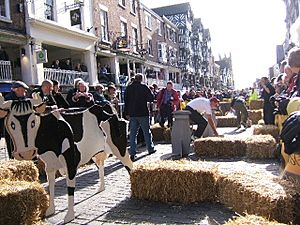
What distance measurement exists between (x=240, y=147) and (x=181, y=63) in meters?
47.0

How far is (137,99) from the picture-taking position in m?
9.68

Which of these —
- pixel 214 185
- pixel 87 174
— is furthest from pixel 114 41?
pixel 214 185

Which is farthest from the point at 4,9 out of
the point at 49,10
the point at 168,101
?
the point at 168,101

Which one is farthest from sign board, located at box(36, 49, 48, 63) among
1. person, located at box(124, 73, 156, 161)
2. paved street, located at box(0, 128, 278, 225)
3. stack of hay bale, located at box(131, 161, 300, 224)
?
stack of hay bale, located at box(131, 161, 300, 224)

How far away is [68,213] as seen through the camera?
4910mm

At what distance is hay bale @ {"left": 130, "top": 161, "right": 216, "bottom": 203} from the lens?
18.0ft

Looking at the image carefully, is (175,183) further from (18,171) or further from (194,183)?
(18,171)

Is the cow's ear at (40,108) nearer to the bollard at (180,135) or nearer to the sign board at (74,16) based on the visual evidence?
the bollard at (180,135)

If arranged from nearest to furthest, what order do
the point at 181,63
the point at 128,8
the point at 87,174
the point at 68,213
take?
the point at 68,213
the point at 87,174
the point at 128,8
the point at 181,63

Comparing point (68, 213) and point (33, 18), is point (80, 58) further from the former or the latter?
point (68, 213)

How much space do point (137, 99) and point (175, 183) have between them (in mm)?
4459

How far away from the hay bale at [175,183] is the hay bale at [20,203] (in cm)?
154

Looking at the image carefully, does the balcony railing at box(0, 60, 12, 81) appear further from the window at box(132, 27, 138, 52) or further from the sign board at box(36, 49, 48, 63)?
the window at box(132, 27, 138, 52)

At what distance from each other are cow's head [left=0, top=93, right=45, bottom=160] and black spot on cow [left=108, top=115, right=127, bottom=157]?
1.76 metres
